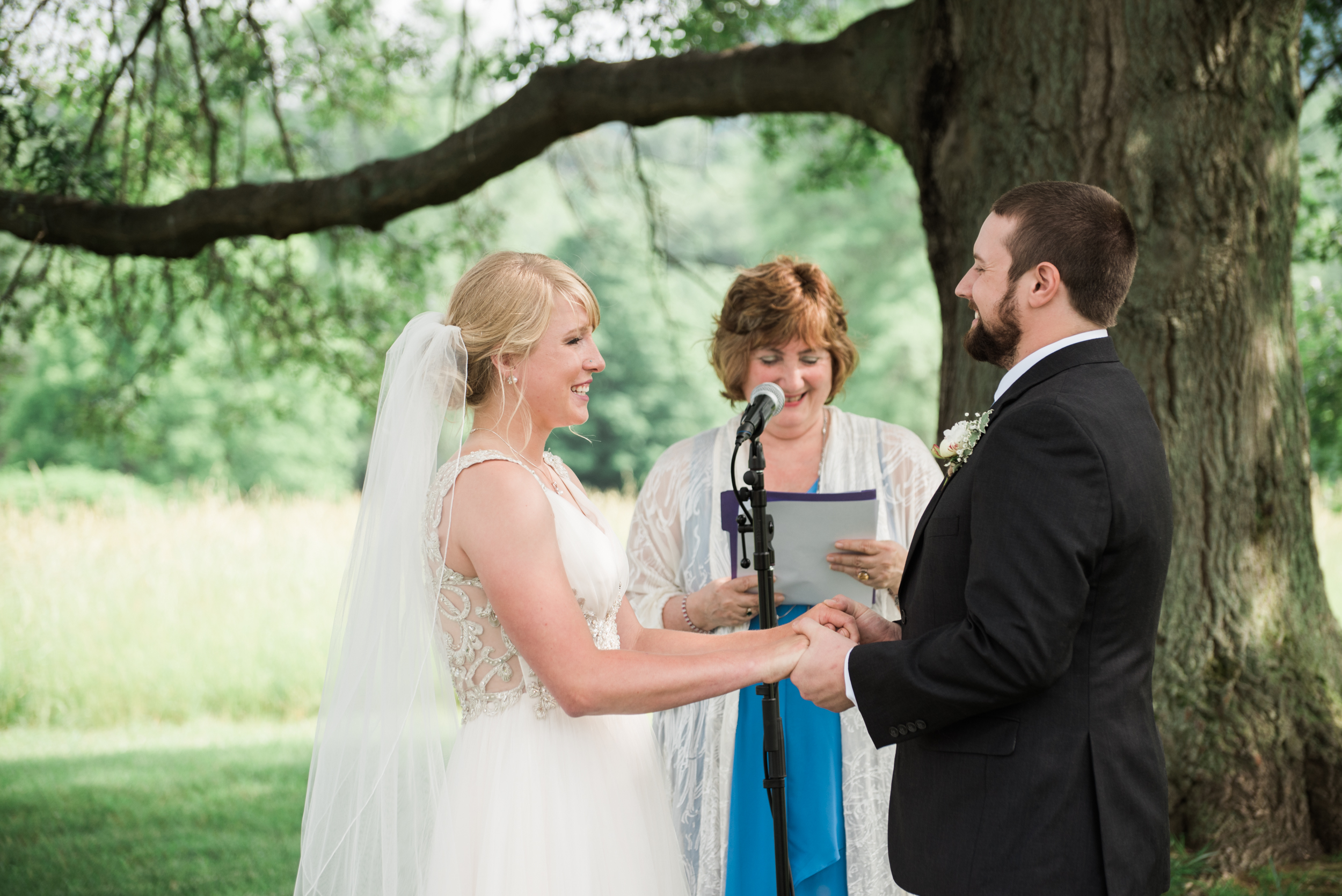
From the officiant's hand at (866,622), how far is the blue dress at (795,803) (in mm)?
488

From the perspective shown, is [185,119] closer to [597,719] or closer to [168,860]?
[168,860]

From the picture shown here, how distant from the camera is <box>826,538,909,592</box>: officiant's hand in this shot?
3221mm

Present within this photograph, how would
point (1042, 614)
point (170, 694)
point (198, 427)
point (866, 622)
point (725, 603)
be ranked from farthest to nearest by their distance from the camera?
point (198, 427) → point (170, 694) → point (725, 603) → point (866, 622) → point (1042, 614)

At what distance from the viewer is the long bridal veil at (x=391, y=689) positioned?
2.46 meters

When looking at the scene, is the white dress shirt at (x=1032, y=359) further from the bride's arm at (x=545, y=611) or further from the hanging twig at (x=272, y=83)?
the hanging twig at (x=272, y=83)

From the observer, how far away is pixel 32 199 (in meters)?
6.36

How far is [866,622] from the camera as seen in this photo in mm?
2922

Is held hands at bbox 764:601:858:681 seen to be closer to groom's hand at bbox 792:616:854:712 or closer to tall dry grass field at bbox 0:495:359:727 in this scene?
groom's hand at bbox 792:616:854:712

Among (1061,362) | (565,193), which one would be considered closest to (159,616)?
(565,193)

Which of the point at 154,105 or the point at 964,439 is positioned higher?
the point at 154,105

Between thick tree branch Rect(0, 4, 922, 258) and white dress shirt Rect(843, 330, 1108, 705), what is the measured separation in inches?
114

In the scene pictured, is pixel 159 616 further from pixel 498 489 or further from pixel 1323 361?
pixel 1323 361

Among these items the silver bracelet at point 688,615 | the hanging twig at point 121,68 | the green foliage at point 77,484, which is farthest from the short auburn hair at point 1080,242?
the green foliage at point 77,484

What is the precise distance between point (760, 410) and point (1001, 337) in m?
0.64
